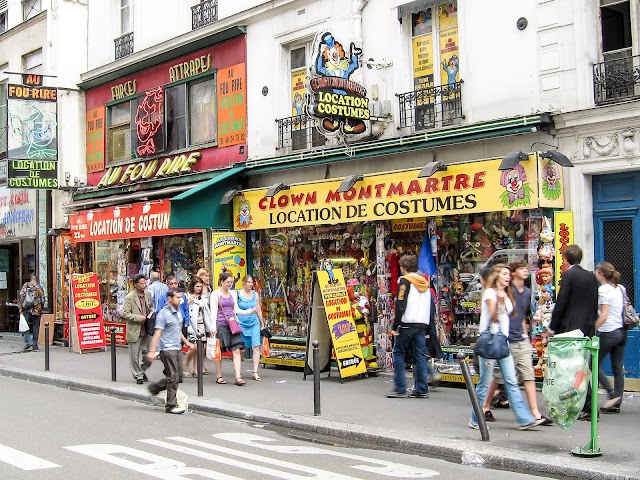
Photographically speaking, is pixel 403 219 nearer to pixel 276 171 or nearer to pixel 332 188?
pixel 332 188

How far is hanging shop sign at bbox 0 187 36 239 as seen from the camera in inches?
884

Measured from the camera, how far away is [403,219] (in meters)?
13.5

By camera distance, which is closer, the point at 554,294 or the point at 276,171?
the point at 554,294

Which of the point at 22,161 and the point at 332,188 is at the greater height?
the point at 22,161

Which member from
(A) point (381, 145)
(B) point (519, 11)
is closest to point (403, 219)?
(A) point (381, 145)

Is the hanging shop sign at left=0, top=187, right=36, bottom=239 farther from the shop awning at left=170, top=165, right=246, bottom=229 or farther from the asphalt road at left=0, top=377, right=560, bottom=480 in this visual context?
the asphalt road at left=0, top=377, right=560, bottom=480

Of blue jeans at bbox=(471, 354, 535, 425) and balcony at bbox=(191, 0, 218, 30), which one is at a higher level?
balcony at bbox=(191, 0, 218, 30)

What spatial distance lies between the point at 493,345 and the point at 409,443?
141 cm

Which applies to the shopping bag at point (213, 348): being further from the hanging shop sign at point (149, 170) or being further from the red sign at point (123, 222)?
the hanging shop sign at point (149, 170)

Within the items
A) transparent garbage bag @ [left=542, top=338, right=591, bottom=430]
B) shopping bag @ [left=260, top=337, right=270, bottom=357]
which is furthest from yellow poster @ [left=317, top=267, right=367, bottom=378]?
transparent garbage bag @ [left=542, top=338, right=591, bottom=430]

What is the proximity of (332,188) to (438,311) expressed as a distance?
2.83m

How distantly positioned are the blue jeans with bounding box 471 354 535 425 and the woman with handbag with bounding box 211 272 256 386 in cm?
483

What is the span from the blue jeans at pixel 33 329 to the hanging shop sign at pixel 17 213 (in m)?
3.66

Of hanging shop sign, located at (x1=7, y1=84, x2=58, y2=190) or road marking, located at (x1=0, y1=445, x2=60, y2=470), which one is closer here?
road marking, located at (x1=0, y1=445, x2=60, y2=470)
